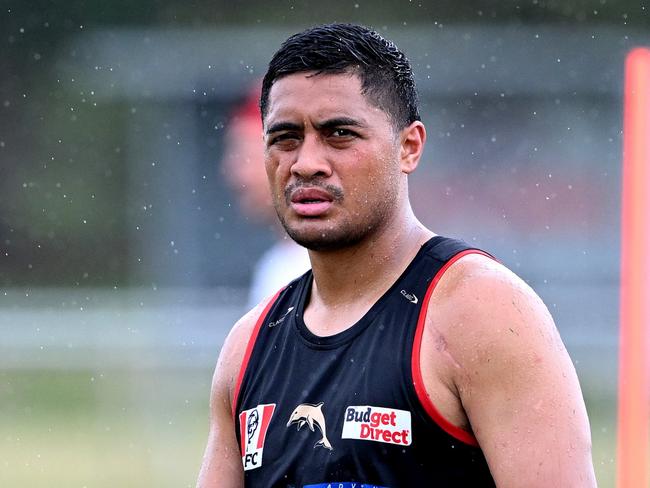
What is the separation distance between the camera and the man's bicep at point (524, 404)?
2387 millimetres

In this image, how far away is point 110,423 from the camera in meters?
12.8

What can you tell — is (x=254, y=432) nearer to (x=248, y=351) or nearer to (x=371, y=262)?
(x=248, y=351)

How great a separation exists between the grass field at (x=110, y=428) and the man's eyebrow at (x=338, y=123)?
595cm

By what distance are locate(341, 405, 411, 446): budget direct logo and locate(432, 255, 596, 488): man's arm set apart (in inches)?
5.0

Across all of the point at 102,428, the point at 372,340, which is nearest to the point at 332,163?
the point at 372,340

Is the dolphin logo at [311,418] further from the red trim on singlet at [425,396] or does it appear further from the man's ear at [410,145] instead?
the man's ear at [410,145]

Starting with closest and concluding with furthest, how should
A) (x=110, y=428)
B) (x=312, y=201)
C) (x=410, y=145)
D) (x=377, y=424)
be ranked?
(x=377, y=424) < (x=312, y=201) < (x=410, y=145) < (x=110, y=428)

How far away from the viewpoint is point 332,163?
2.76 m

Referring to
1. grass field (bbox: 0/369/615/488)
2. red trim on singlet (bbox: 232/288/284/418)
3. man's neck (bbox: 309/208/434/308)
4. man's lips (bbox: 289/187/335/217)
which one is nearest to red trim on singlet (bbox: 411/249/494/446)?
man's neck (bbox: 309/208/434/308)

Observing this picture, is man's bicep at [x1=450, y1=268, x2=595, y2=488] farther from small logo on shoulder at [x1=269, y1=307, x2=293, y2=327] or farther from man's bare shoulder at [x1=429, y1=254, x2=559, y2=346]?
small logo on shoulder at [x1=269, y1=307, x2=293, y2=327]

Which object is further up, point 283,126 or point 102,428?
point 102,428

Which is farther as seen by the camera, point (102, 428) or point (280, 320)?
point (102, 428)

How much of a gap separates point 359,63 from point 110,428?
33.5 feet

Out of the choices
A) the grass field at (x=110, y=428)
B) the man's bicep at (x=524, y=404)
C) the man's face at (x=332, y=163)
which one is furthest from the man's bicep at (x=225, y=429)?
the grass field at (x=110, y=428)
